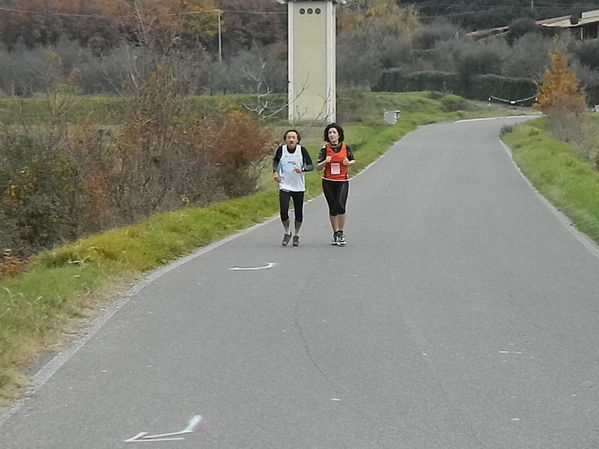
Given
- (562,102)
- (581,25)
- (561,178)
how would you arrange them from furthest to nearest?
1. (581,25)
2. (562,102)
3. (561,178)

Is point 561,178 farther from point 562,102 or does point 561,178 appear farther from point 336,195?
point 562,102

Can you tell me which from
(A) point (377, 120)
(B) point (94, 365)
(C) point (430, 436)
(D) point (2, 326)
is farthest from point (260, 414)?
(A) point (377, 120)

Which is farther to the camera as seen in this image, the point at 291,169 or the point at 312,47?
the point at 312,47

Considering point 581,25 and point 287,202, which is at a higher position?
point 581,25

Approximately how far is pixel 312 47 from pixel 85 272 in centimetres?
5046

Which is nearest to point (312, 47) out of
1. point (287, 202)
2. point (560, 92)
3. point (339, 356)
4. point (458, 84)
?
point (560, 92)

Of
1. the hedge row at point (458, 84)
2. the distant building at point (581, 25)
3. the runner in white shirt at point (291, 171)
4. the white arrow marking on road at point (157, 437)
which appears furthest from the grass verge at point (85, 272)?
the distant building at point (581, 25)

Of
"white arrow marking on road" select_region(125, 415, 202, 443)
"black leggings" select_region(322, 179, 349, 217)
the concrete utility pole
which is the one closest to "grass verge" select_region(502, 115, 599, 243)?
"black leggings" select_region(322, 179, 349, 217)

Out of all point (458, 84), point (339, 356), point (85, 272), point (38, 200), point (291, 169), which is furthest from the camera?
point (458, 84)

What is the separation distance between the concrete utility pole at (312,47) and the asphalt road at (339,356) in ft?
151

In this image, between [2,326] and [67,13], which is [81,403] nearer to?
[2,326]

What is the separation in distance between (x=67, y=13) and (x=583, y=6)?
7018 centimetres

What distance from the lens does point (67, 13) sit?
8100 cm

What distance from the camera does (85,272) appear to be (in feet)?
36.4
